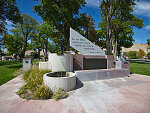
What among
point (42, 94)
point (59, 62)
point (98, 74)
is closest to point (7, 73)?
point (59, 62)

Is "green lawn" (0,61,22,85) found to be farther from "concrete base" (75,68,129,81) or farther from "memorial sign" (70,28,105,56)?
"memorial sign" (70,28,105,56)

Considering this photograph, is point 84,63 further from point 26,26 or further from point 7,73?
point 26,26

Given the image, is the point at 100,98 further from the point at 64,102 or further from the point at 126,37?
the point at 126,37

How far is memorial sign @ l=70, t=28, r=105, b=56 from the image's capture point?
318 inches

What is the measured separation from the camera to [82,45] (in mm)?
8445

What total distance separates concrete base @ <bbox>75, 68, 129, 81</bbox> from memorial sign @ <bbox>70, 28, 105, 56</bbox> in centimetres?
201

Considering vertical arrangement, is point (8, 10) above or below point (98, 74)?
above

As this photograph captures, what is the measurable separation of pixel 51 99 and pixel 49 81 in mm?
1016

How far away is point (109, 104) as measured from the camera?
147 inches

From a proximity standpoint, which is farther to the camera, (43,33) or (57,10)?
(43,33)

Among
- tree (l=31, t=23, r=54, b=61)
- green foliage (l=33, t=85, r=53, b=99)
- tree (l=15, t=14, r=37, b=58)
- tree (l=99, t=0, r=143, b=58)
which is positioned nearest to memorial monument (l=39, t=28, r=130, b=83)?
green foliage (l=33, t=85, r=53, b=99)

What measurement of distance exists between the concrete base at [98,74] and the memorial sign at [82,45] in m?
2.01

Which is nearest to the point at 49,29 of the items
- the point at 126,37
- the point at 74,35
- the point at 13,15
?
the point at 13,15

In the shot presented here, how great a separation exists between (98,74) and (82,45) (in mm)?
2979
